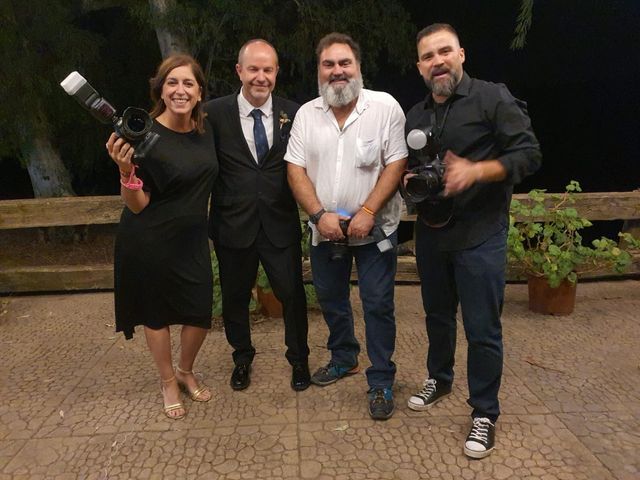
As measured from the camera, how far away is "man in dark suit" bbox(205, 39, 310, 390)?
3.03m

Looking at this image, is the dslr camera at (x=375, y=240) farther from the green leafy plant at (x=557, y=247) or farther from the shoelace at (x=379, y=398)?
the green leafy plant at (x=557, y=247)

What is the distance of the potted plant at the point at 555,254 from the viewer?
167 inches

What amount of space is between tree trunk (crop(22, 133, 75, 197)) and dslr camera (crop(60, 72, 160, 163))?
605cm

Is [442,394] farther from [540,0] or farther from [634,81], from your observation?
[634,81]

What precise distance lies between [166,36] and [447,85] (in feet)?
15.4

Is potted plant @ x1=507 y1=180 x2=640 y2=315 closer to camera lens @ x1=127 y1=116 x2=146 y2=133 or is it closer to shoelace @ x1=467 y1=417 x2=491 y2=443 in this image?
shoelace @ x1=467 y1=417 x2=491 y2=443

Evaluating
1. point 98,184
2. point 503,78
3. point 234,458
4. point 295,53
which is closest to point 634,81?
point 503,78

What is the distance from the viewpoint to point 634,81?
553 inches

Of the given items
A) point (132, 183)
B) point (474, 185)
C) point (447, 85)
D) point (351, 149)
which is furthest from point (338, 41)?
point (132, 183)

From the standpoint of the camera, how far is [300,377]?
3320mm

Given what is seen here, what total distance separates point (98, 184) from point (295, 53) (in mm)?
6097

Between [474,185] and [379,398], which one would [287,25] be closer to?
[474,185]

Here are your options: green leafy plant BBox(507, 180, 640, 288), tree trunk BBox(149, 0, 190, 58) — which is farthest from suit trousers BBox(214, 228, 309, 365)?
tree trunk BBox(149, 0, 190, 58)

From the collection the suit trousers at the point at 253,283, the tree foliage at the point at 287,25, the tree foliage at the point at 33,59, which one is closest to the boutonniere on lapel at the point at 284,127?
the suit trousers at the point at 253,283
